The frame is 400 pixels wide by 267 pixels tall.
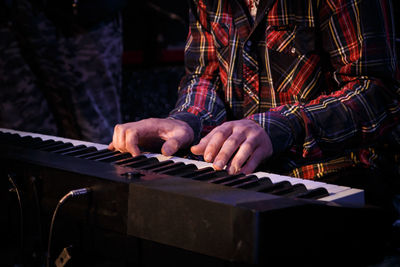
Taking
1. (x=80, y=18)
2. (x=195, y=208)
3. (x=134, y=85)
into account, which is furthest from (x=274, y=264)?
(x=134, y=85)

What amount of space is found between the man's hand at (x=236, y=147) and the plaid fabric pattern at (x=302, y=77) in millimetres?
76

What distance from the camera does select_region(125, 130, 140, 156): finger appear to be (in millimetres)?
1354

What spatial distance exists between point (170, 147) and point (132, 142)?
0.11m

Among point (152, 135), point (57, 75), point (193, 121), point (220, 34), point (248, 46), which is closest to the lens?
point (152, 135)

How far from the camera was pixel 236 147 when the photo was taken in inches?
48.5

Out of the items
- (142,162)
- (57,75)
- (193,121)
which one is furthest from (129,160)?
(57,75)

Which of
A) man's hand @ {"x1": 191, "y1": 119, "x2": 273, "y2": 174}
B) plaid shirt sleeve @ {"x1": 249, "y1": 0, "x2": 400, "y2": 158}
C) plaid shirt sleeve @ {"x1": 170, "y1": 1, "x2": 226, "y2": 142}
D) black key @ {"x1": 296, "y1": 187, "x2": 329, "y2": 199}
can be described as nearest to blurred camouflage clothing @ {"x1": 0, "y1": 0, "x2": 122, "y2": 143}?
plaid shirt sleeve @ {"x1": 170, "y1": 1, "x2": 226, "y2": 142}

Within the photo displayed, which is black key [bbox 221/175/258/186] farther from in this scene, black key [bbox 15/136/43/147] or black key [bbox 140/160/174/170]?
black key [bbox 15/136/43/147]

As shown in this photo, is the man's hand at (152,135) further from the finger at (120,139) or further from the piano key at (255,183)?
the piano key at (255,183)

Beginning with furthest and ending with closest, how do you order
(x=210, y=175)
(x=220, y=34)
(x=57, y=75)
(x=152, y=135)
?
(x=57, y=75) → (x=220, y=34) → (x=152, y=135) → (x=210, y=175)

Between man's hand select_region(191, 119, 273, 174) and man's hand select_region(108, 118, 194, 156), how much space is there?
175 millimetres

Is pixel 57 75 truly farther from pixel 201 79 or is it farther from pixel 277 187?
pixel 277 187

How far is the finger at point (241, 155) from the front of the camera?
1.20 m

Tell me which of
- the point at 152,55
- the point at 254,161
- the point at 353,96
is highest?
the point at 152,55
